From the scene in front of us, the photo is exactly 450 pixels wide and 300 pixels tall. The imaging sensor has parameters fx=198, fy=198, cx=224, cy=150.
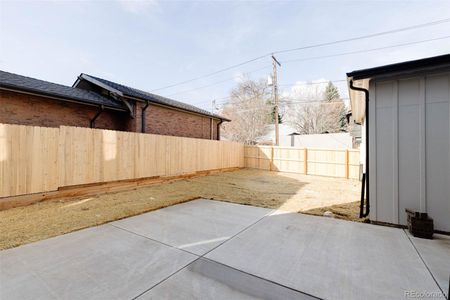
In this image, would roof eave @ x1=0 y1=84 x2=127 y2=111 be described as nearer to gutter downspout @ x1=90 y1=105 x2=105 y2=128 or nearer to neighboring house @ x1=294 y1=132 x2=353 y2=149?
gutter downspout @ x1=90 y1=105 x2=105 y2=128

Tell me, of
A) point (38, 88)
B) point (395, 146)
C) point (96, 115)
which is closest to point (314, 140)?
point (395, 146)

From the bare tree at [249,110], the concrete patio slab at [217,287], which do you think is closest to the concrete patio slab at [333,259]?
the concrete patio slab at [217,287]

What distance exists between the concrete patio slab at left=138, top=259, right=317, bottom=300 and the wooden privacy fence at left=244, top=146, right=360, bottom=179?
33.0 ft

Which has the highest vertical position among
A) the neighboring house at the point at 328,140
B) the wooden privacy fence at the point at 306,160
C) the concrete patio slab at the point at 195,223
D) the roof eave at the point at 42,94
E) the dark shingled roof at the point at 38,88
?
the dark shingled roof at the point at 38,88

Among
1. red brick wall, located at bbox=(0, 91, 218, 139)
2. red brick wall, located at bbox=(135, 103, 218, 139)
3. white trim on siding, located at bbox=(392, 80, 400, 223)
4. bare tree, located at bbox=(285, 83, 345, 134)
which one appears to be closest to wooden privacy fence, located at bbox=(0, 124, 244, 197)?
red brick wall, located at bbox=(135, 103, 218, 139)

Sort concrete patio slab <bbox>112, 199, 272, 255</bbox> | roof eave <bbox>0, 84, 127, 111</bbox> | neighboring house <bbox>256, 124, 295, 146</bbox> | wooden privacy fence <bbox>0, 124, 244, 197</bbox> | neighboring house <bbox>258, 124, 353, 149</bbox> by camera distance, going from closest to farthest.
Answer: concrete patio slab <bbox>112, 199, 272, 255</bbox> < wooden privacy fence <bbox>0, 124, 244, 197</bbox> < roof eave <bbox>0, 84, 127, 111</bbox> < neighboring house <bbox>258, 124, 353, 149</bbox> < neighboring house <bbox>256, 124, 295, 146</bbox>

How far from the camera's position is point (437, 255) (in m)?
2.52

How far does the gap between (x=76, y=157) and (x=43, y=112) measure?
2.86m

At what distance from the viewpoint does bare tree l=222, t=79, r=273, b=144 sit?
23.8 metres

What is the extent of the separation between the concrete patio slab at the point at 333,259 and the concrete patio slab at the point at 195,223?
271 millimetres

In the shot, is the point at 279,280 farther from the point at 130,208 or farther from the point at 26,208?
the point at 26,208

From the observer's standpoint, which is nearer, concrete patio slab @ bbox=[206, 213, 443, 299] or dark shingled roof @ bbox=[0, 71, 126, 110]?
concrete patio slab @ bbox=[206, 213, 443, 299]

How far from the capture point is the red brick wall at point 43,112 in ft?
20.0

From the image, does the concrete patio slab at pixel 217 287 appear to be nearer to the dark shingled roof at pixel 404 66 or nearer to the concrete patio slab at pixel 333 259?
the concrete patio slab at pixel 333 259
